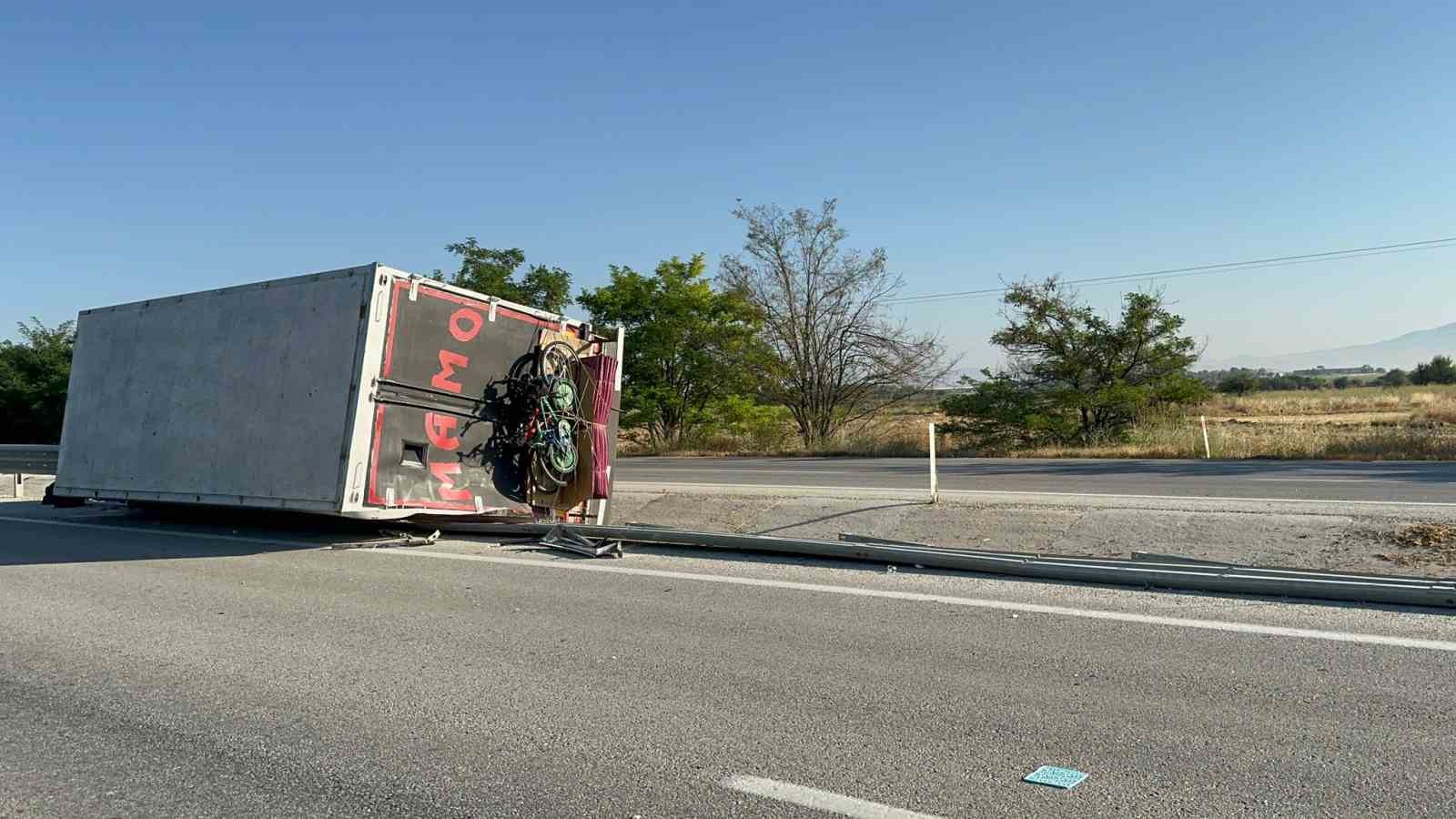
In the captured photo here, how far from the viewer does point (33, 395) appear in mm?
33719

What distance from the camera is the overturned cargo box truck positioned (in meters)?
9.21

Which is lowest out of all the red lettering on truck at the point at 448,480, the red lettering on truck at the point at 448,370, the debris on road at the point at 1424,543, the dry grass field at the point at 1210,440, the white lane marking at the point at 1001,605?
the white lane marking at the point at 1001,605

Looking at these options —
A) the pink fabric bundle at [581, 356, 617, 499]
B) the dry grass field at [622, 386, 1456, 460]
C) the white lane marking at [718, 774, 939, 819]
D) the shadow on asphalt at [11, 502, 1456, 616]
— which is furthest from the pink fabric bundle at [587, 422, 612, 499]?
the dry grass field at [622, 386, 1456, 460]

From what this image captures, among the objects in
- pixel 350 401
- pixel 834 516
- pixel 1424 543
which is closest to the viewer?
pixel 1424 543

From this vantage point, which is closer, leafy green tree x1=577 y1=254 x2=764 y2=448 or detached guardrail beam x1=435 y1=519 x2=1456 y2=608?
detached guardrail beam x1=435 y1=519 x2=1456 y2=608

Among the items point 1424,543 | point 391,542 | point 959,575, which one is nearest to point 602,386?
point 391,542

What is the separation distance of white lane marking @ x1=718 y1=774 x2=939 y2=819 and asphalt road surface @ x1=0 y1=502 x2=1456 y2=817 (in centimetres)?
2

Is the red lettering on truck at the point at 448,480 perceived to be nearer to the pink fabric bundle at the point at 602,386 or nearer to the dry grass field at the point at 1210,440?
the pink fabric bundle at the point at 602,386

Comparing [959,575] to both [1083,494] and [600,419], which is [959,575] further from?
[1083,494]

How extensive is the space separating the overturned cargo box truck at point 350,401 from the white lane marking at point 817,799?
6.21 metres

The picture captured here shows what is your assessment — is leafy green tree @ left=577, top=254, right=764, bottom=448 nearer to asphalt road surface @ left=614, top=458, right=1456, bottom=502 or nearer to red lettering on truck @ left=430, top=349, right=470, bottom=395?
asphalt road surface @ left=614, top=458, right=1456, bottom=502

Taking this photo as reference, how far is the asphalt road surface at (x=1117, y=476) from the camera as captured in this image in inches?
531

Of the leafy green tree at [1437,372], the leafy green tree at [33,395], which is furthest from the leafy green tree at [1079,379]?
the leafy green tree at [1437,372]

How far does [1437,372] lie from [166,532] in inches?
3035
